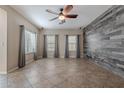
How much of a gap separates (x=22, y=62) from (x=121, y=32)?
4.41 metres

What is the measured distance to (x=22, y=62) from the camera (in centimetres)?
665

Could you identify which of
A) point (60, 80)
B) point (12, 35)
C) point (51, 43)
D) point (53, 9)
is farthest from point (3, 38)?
point (51, 43)

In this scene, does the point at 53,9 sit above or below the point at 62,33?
above

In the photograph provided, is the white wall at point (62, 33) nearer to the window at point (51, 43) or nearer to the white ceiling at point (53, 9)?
the window at point (51, 43)

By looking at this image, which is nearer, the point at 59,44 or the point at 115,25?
the point at 115,25

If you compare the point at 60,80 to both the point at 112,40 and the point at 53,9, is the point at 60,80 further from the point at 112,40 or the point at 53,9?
the point at 53,9

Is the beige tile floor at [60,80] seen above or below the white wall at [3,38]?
below

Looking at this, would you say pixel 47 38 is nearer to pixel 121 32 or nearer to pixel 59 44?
pixel 59 44

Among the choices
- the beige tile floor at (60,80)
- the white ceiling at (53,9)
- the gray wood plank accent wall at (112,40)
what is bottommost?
the beige tile floor at (60,80)

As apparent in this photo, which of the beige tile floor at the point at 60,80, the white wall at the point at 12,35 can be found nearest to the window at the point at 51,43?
the white wall at the point at 12,35

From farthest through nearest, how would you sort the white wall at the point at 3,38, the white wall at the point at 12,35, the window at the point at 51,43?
1. the window at the point at 51,43
2. the white wall at the point at 12,35
3. the white wall at the point at 3,38

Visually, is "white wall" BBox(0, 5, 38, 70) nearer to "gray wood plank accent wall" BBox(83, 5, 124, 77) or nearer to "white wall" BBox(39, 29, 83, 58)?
"gray wood plank accent wall" BBox(83, 5, 124, 77)

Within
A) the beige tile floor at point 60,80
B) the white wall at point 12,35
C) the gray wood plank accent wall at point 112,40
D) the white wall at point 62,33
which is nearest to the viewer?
the beige tile floor at point 60,80


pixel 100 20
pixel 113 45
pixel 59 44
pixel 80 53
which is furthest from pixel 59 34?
pixel 113 45
